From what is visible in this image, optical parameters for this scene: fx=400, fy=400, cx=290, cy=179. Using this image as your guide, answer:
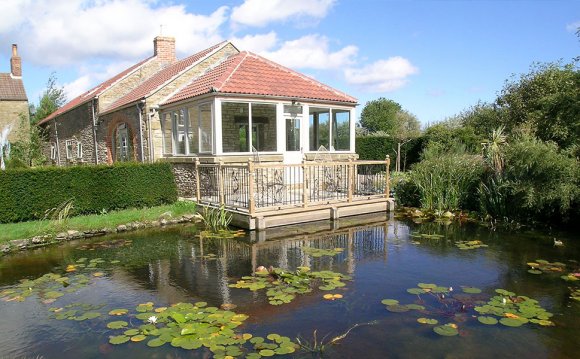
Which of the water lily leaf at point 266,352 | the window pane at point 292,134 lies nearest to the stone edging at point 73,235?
the window pane at point 292,134

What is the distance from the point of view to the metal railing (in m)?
10.4

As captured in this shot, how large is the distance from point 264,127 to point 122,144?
7.72 m

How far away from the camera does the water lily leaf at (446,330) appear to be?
4.32m

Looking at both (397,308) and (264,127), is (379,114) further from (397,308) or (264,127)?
(397,308)

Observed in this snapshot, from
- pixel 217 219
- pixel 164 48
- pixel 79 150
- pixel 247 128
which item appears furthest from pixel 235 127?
pixel 79 150

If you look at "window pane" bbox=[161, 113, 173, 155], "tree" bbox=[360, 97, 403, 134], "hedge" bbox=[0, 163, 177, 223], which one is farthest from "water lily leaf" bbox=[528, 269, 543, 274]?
"tree" bbox=[360, 97, 403, 134]

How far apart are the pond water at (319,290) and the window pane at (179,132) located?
18.4 feet

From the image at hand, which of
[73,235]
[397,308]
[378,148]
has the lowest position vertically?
[397,308]

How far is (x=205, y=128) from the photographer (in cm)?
1341

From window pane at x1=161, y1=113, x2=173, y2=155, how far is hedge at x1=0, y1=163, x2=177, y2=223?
128 inches

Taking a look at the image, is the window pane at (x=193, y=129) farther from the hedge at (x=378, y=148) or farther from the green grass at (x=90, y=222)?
the hedge at (x=378, y=148)

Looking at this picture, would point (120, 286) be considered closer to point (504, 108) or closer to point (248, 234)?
point (248, 234)

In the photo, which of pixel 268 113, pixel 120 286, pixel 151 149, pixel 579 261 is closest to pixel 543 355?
pixel 579 261

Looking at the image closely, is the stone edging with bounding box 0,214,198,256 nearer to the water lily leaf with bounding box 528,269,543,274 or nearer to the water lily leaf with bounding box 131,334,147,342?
the water lily leaf with bounding box 131,334,147,342
